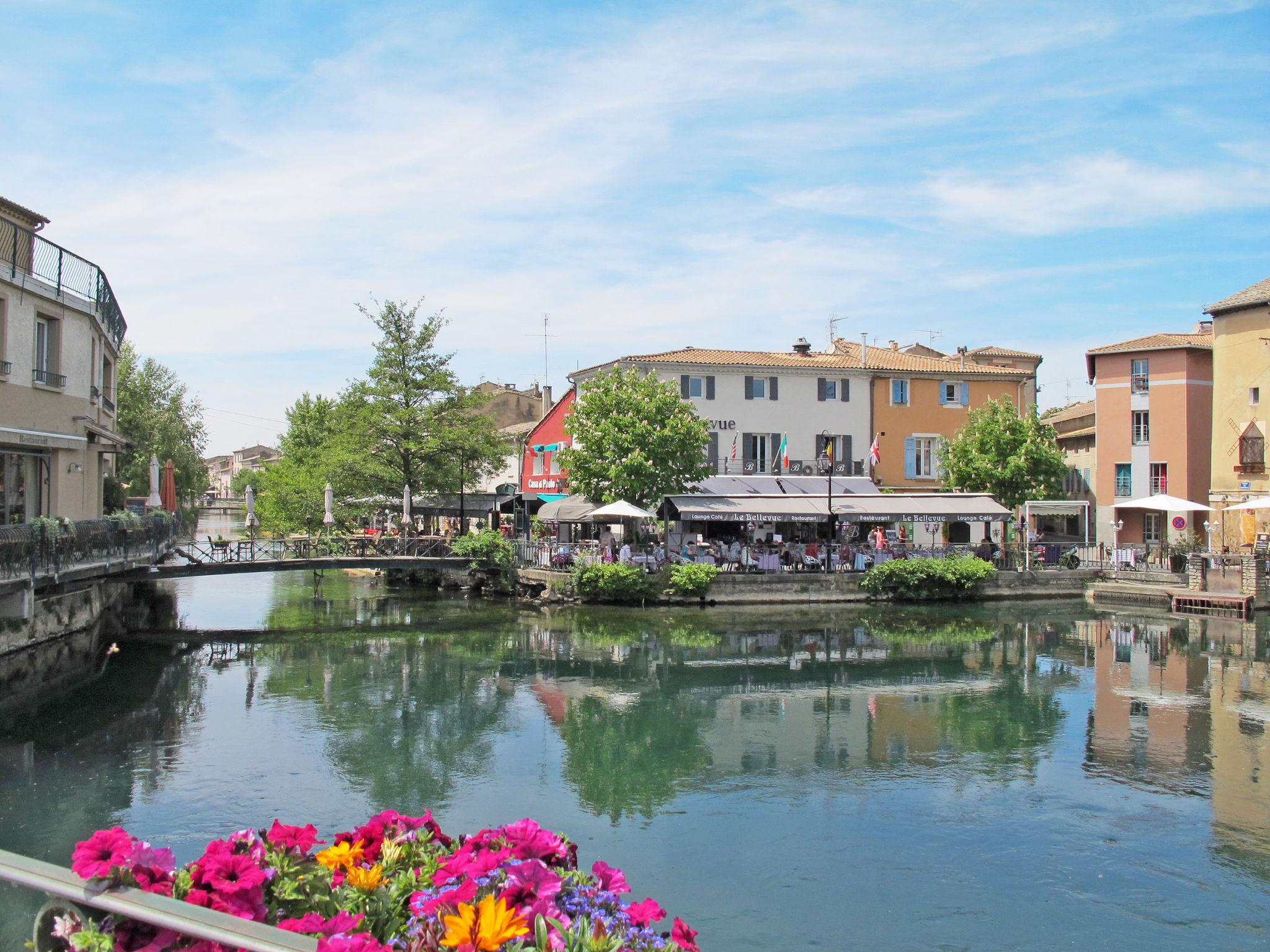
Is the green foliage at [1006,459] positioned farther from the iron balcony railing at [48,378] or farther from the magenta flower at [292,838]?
the magenta flower at [292,838]

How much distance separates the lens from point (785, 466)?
4222 centimetres

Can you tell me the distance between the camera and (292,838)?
14.7 ft

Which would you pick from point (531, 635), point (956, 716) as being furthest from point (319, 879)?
point (531, 635)

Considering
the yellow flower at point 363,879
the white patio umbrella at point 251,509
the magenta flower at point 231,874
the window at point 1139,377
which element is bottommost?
the yellow flower at point 363,879

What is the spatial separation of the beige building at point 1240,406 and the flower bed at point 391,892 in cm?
3877

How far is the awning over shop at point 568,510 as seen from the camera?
3459 centimetres

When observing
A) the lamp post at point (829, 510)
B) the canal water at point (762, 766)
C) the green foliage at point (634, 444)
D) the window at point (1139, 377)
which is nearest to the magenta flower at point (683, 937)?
the canal water at point (762, 766)

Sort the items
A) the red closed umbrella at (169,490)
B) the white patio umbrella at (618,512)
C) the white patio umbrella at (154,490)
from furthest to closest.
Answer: the white patio umbrella at (618,512), the red closed umbrella at (169,490), the white patio umbrella at (154,490)

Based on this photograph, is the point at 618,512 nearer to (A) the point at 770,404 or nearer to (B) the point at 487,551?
(B) the point at 487,551

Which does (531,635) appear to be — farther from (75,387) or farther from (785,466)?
(785,466)

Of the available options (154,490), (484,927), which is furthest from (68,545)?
(484,927)

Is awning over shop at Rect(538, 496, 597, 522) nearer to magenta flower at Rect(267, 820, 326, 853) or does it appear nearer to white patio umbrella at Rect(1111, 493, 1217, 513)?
white patio umbrella at Rect(1111, 493, 1217, 513)

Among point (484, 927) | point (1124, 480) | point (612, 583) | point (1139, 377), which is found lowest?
point (612, 583)

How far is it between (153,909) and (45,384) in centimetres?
2297
